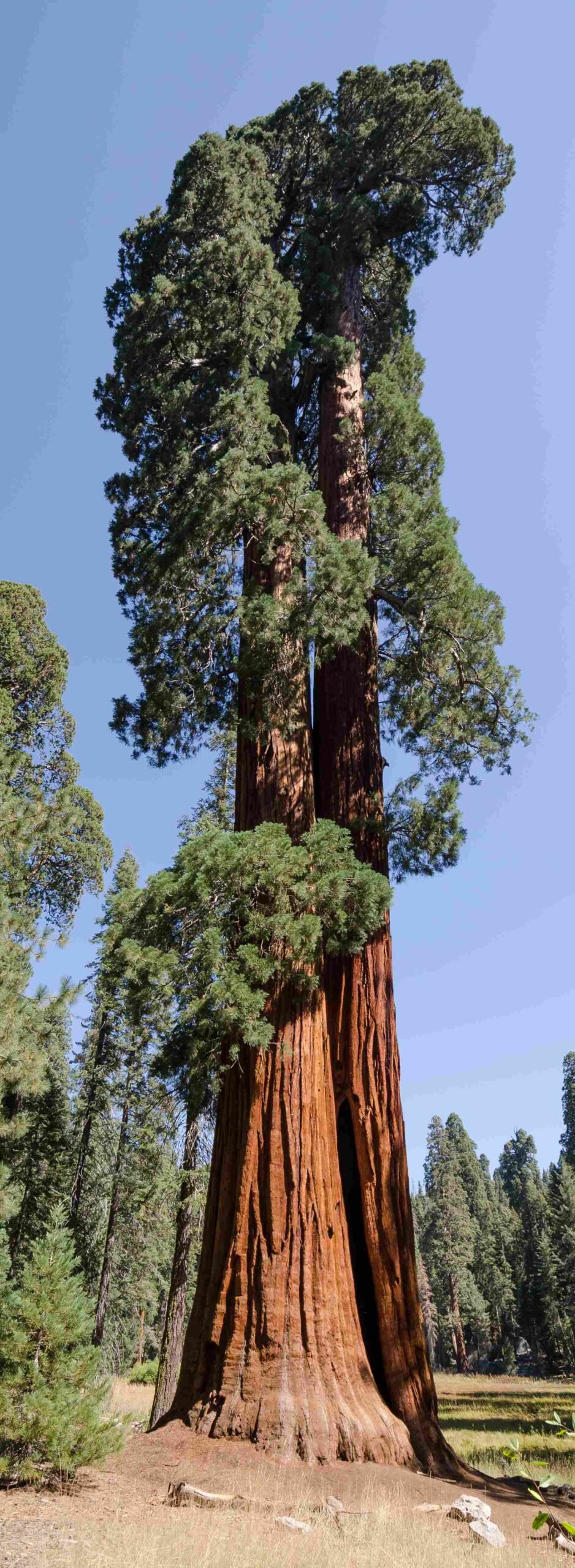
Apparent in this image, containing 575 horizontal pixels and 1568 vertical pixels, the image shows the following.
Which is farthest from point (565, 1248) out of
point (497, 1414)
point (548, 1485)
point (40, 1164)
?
point (548, 1485)

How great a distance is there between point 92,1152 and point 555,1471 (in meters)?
12.6

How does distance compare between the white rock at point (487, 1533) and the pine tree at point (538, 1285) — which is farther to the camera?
the pine tree at point (538, 1285)

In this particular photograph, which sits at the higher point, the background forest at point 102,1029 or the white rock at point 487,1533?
the background forest at point 102,1029

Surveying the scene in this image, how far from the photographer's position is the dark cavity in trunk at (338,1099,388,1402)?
6379mm

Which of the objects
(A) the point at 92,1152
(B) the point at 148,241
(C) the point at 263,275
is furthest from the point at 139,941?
(A) the point at 92,1152

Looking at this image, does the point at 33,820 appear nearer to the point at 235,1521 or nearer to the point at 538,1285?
the point at 235,1521

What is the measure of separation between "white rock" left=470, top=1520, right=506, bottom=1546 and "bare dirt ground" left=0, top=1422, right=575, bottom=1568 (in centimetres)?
7

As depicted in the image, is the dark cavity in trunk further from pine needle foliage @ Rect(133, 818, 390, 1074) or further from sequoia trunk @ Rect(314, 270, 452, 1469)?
pine needle foliage @ Rect(133, 818, 390, 1074)

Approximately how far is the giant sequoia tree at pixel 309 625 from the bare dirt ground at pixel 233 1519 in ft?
0.92

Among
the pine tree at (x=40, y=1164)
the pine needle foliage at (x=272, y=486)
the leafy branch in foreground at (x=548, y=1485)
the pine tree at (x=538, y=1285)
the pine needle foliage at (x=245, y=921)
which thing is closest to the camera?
the leafy branch in foreground at (x=548, y=1485)

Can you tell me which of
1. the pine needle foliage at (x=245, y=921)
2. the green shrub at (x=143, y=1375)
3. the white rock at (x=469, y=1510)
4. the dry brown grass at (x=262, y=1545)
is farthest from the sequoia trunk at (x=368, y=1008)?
the green shrub at (x=143, y=1375)

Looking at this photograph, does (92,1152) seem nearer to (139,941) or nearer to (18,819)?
(18,819)

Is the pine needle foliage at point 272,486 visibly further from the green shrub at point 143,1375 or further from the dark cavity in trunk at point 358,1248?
the green shrub at point 143,1375

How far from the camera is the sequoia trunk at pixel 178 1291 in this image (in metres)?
10.7
